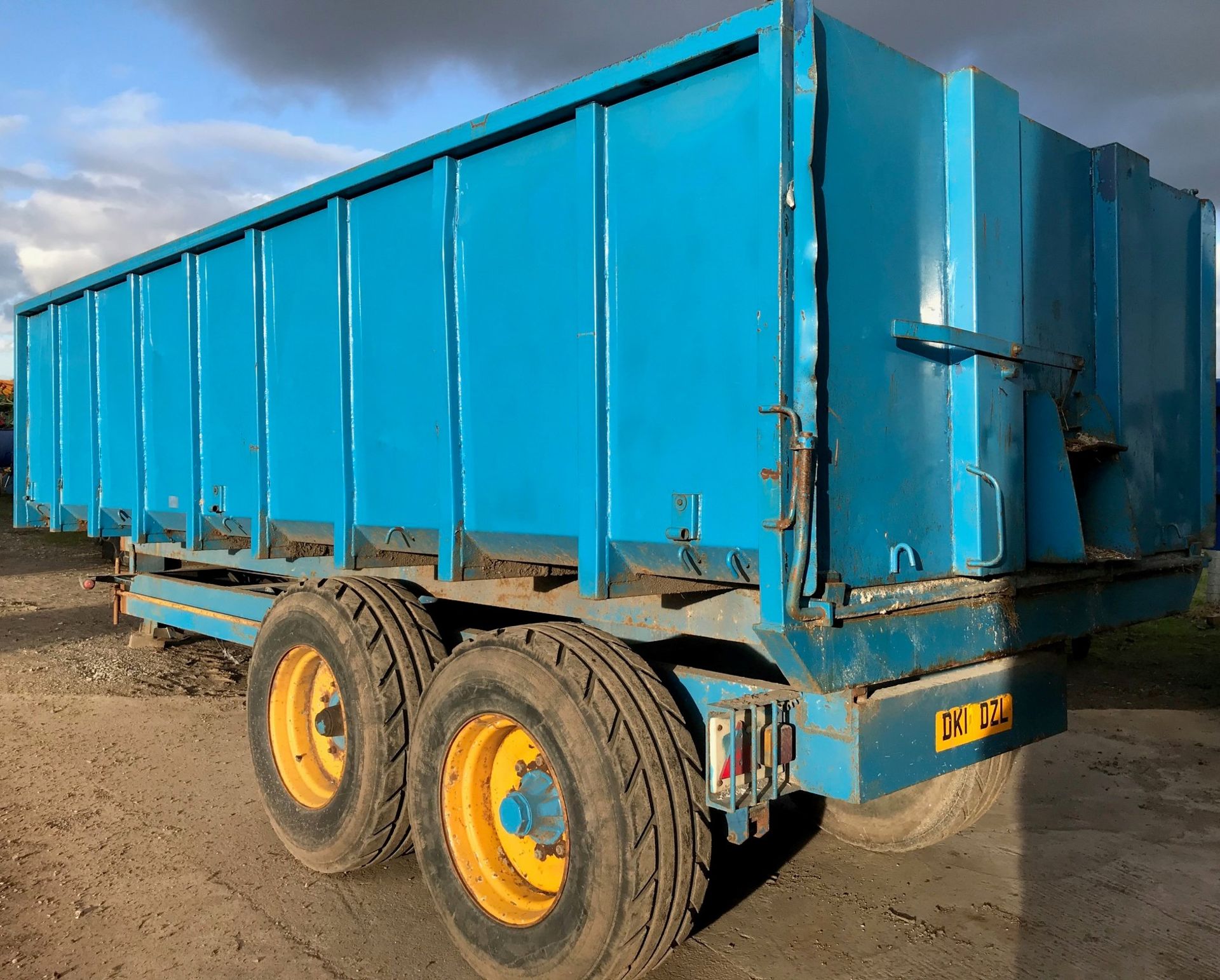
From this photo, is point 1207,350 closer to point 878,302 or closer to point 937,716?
point 878,302

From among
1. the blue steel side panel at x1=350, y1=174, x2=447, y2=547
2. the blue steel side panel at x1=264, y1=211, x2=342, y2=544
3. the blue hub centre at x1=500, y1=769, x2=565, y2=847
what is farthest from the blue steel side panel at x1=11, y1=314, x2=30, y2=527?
the blue hub centre at x1=500, y1=769, x2=565, y2=847

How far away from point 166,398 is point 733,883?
4.18 m

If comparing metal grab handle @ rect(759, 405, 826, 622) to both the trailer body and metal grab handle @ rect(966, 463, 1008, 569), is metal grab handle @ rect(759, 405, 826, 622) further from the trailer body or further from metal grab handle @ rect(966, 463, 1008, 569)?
metal grab handle @ rect(966, 463, 1008, 569)

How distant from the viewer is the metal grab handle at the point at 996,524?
10.2 feet

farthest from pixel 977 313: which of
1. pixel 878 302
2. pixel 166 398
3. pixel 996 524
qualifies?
pixel 166 398

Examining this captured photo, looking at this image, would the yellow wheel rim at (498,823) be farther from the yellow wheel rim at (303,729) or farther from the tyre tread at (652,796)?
the yellow wheel rim at (303,729)

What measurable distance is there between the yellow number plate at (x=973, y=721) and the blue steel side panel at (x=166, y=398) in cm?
417

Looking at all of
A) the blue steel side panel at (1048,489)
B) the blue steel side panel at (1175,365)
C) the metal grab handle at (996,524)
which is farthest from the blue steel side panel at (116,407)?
the blue steel side panel at (1175,365)

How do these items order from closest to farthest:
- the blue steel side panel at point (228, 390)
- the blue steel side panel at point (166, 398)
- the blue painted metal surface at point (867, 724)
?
the blue painted metal surface at point (867, 724) → the blue steel side panel at point (228, 390) → the blue steel side panel at point (166, 398)

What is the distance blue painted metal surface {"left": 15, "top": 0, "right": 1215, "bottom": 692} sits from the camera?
2.68m

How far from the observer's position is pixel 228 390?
16.7 ft

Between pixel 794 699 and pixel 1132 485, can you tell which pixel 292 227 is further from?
pixel 1132 485

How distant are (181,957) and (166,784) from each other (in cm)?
200

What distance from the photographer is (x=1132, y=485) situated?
3783 millimetres
